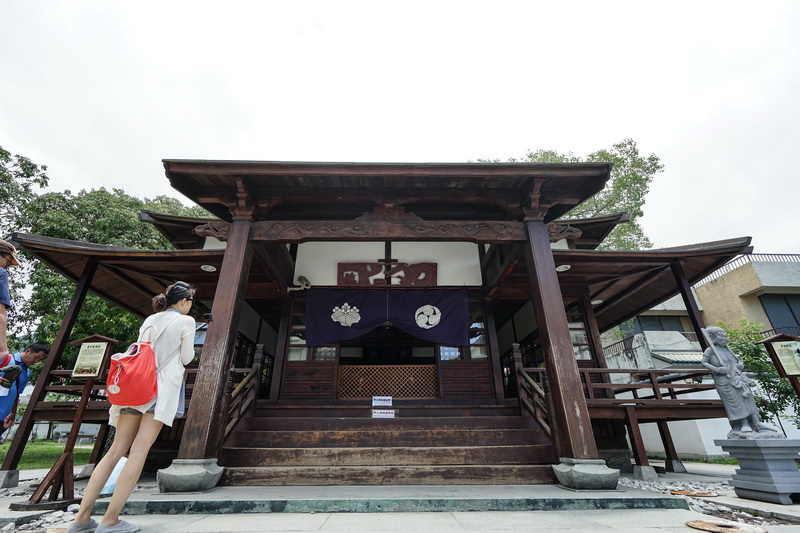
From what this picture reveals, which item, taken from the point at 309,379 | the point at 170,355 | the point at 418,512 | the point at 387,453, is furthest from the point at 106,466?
the point at 309,379

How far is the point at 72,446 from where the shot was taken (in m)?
3.75

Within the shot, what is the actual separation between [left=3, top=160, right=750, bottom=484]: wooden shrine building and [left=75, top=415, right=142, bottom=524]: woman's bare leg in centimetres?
109

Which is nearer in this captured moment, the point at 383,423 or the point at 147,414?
the point at 147,414

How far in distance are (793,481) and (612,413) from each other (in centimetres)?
266

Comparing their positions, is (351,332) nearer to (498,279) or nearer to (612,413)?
(498,279)

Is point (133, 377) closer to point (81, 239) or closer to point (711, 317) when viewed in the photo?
point (81, 239)

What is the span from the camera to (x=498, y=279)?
7.81 meters

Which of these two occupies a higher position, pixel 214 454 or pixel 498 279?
pixel 498 279

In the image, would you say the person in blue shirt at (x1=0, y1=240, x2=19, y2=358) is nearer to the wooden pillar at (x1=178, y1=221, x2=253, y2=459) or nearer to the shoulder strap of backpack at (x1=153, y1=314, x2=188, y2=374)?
the shoulder strap of backpack at (x1=153, y1=314, x2=188, y2=374)

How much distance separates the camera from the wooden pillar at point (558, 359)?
4465 mm

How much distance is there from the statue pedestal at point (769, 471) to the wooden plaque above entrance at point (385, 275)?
5707mm

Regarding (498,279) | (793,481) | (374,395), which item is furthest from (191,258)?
(793,481)

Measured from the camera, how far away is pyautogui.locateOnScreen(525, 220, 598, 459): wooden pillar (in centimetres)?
446

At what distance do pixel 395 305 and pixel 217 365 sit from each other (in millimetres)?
4283
